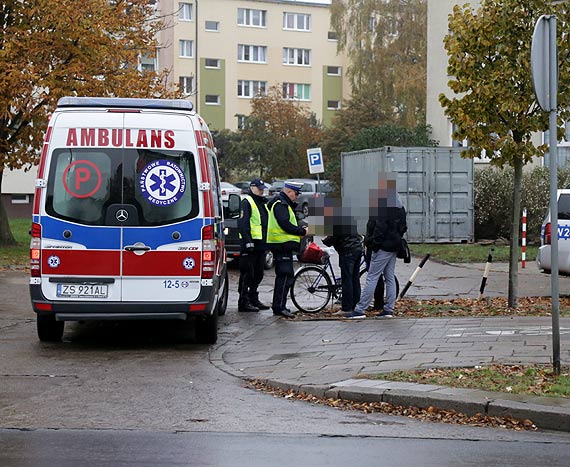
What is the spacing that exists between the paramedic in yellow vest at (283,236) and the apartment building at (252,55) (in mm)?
56674

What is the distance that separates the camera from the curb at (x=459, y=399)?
7.56 m

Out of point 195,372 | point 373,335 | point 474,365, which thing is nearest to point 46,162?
point 195,372

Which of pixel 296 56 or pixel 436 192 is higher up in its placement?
pixel 296 56

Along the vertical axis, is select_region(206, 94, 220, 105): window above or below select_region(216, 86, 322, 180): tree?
above

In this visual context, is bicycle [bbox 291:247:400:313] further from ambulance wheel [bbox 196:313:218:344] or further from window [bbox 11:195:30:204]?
window [bbox 11:195:30:204]

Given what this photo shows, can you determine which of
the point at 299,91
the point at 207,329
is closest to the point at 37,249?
the point at 207,329

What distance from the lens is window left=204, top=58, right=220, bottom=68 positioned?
72.7 metres

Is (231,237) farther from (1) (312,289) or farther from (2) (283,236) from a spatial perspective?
(2) (283,236)

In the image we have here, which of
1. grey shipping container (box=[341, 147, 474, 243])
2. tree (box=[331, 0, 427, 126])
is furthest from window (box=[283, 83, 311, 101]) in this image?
grey shipping container (box=[341, 147, 474, 243])

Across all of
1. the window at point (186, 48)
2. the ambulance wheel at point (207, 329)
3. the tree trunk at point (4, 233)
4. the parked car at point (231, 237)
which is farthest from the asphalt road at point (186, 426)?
the window at point (186, 48)

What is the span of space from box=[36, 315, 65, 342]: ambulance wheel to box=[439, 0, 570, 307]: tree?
6.13 meters

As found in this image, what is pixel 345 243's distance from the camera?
14.0m

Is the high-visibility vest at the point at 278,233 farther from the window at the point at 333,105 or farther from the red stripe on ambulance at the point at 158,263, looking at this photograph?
the window at the point at 333,105

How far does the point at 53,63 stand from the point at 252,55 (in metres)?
51.9
